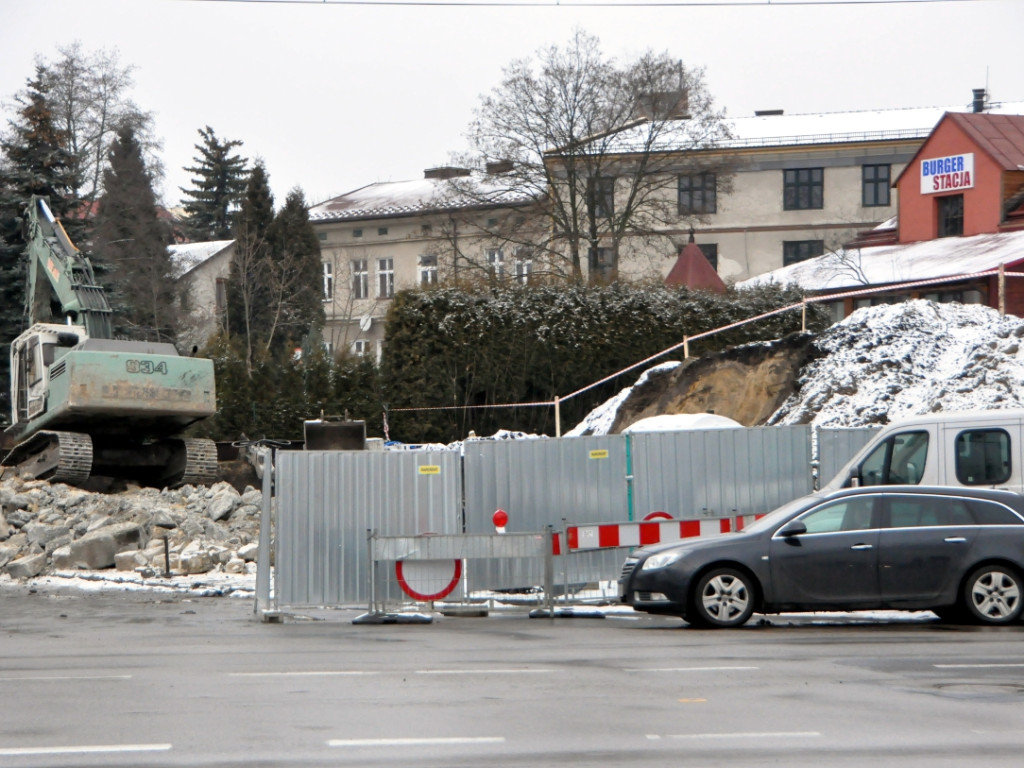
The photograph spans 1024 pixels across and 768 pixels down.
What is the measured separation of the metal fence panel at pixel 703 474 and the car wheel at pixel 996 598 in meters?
3.66

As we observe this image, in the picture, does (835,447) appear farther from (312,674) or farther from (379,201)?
(379,201)

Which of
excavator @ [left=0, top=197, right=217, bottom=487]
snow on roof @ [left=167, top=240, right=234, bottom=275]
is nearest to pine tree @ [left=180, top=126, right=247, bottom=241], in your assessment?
snow on roof @ [left=167, top=240, right=234, bottom=275]

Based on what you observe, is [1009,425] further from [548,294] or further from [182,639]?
[548,294]

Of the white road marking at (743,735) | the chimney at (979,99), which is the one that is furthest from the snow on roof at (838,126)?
the white road marking at (743,735)

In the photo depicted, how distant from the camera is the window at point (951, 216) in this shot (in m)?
49.3

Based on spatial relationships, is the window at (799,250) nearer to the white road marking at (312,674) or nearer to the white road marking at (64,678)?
the white road marking at (312,674)

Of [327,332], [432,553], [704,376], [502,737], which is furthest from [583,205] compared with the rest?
[502,737]

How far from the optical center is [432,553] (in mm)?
15828

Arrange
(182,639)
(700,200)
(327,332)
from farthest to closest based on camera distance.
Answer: (327,332)
(700,200)
(182,639)

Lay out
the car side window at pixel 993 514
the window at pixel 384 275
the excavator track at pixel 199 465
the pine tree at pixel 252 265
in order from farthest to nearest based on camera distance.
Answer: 1. the window at pixel 384 275
2. the pine tree at pixel 252 265
3. the excavator track at pixel 199 465
4. the car side window at pixel 993 514

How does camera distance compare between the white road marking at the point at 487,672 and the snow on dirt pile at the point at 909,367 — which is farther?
the snow on dirt pile at the point at 909,367

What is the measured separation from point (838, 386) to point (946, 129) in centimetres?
2597

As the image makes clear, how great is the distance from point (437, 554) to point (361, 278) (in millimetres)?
62475

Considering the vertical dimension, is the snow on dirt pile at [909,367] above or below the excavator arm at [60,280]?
below
